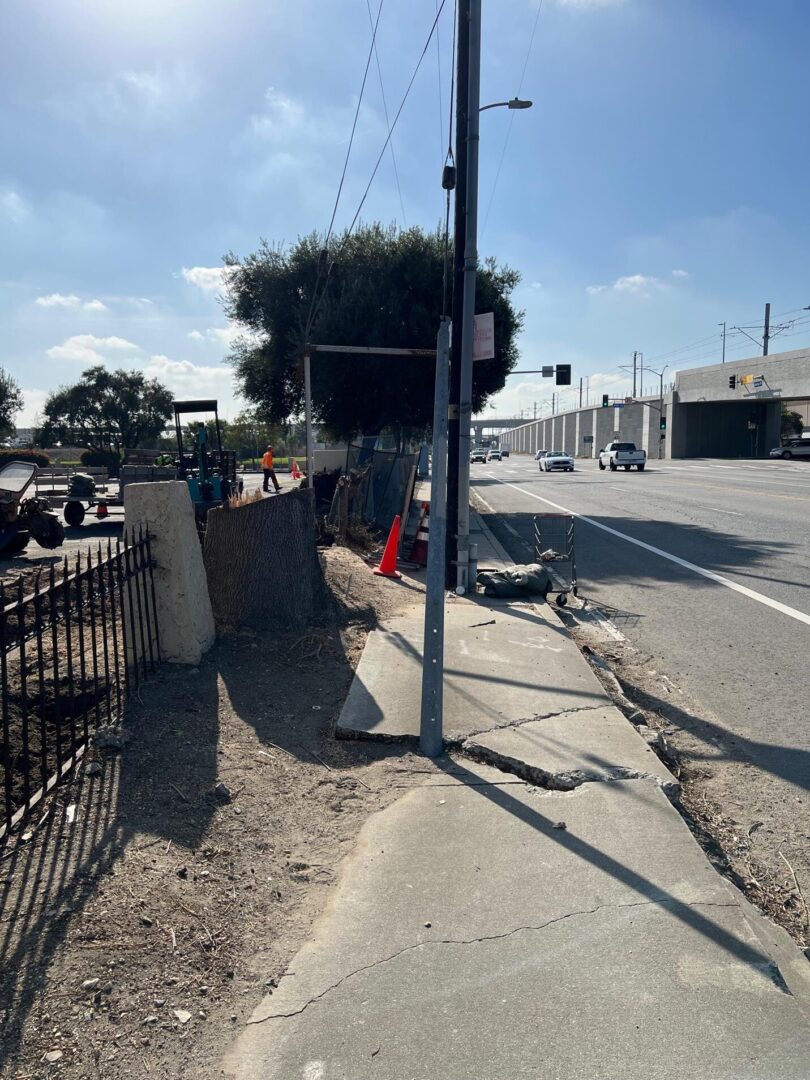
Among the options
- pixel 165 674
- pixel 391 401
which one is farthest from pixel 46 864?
pixel 391 401

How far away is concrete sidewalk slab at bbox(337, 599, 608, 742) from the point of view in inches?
214

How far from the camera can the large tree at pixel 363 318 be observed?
22.0 metres

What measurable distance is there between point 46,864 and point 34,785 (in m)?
0.87

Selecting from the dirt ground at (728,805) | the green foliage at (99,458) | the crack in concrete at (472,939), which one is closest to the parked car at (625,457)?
the green foliage at (99,458)

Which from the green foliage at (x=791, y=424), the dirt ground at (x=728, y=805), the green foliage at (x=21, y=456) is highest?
the green foliage at (x=791, y=424)

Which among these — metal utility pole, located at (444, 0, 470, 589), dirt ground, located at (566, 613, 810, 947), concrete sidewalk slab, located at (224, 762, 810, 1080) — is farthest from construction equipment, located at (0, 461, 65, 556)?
concrete sidewalk slab, located at (224, 762, 810, 1080)

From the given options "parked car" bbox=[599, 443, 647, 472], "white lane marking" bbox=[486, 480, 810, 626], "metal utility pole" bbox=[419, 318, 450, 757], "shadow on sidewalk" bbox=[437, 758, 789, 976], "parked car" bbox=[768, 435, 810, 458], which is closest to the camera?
"shadow on sidewalk" bbox=[437, 758, 789, 976]

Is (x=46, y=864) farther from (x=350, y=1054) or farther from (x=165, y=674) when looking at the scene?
(x=165, y=674)

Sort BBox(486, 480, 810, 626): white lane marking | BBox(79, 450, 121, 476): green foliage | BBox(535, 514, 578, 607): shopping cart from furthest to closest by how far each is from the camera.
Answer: BBox(79, 450, 121, 476): green foliage, BBox(535, 514, 578, 607): shopping cart, BBox(486, 480, 810, 626): white lane marking

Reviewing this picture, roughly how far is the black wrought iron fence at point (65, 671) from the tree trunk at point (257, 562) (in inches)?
39.3

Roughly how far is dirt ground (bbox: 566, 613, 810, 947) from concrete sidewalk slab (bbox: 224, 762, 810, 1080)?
27cm

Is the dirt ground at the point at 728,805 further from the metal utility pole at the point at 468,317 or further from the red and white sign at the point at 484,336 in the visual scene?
the red and white sign at the point at 484,336

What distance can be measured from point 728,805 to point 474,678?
7.42 ft

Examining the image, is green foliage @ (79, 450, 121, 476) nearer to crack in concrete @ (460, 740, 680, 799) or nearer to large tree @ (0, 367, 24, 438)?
large tree @ (0, 367, 24, 438)
